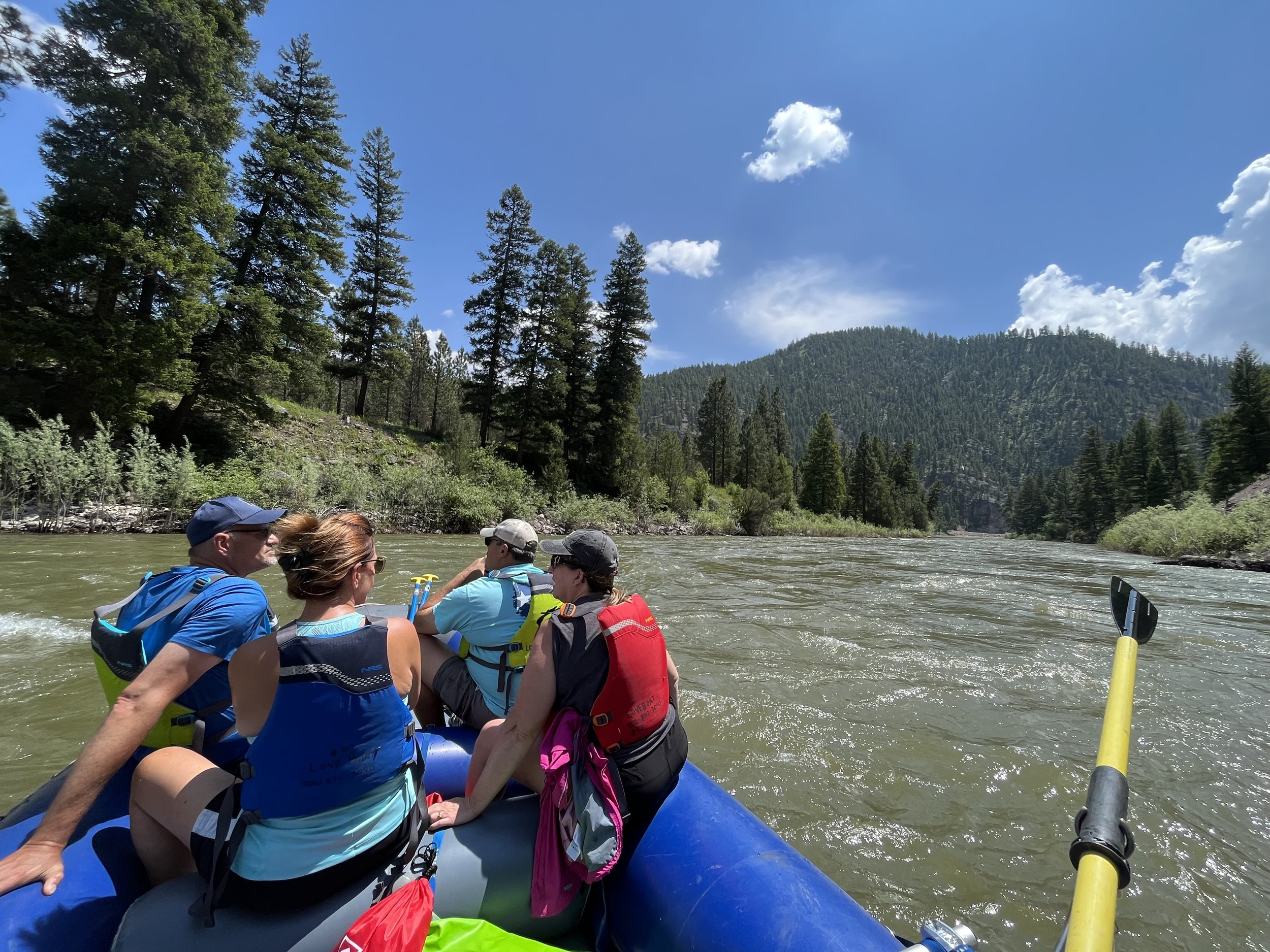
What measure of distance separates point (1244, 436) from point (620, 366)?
48.5 meters

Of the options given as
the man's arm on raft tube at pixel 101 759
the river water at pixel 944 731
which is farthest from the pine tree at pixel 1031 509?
the man's arm on raft tube at pixel 101 759

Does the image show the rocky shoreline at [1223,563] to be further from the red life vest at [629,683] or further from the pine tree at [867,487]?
the pine tree at [867,487]

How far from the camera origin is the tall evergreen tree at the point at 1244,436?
40.4 meters

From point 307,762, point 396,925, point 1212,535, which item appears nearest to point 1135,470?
point 1212,535

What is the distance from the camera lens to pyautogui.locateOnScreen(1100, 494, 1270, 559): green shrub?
21.6 metres

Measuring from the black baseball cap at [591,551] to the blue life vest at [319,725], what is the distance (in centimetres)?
96

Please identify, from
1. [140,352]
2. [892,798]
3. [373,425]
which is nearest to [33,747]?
[892,798]

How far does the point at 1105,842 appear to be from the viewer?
1.53m

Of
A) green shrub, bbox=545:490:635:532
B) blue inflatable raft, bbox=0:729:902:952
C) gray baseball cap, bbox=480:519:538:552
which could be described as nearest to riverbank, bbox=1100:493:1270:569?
green shrub, bbox=545:490:635:532

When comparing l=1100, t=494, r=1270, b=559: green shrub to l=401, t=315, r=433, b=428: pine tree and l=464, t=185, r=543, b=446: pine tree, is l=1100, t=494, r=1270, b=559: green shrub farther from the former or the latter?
l=401, t=315, r=433, b=428: pine tree

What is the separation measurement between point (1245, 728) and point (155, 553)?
1624 centimetres

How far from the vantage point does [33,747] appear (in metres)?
3.79

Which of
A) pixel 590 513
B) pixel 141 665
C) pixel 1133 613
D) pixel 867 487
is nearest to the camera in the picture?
pixel 141 665

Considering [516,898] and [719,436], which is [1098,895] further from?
→ [719,436]
